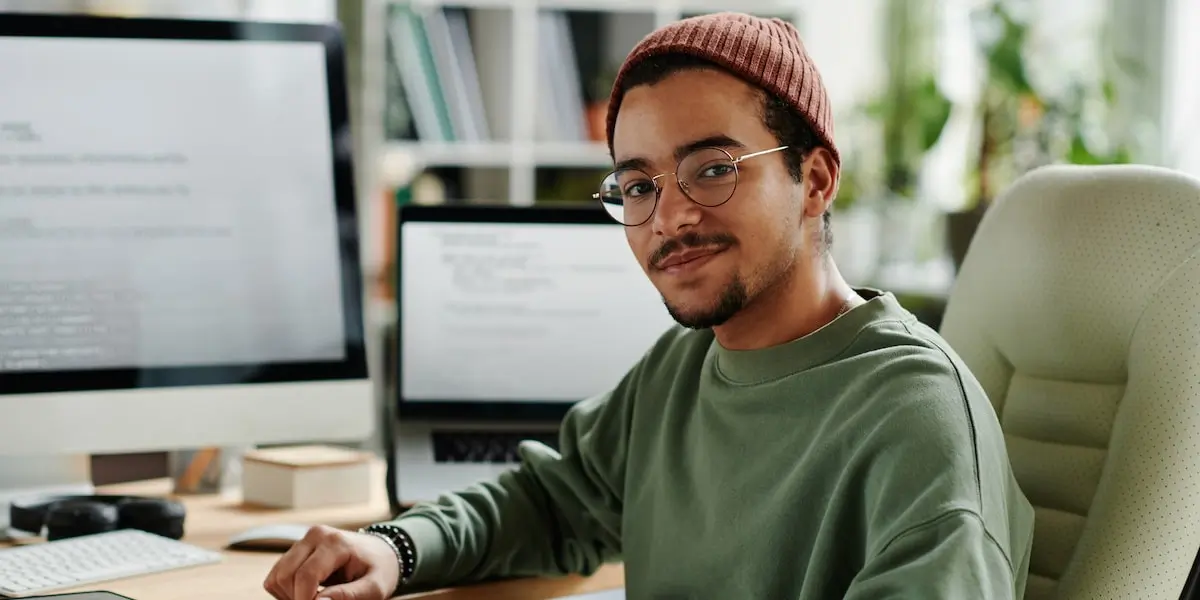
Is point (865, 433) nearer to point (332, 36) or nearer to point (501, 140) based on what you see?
point (332, 36)

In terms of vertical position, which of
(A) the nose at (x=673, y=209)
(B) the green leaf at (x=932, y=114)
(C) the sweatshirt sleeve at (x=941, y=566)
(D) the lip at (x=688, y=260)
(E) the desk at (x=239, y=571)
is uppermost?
(B) the green leaf at (x=932, y=114)

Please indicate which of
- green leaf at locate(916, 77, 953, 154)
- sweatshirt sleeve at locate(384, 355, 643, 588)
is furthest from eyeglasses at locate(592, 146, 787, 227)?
green leaf at locate(916, 77, 953, 154)

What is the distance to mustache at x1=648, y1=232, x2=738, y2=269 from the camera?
45.1 inches

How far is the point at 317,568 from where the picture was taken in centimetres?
117

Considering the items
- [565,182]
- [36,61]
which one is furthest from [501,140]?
[36,61]

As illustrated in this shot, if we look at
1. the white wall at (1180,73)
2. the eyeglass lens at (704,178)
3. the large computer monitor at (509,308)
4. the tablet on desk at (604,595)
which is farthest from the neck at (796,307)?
the white wall at (1180,73)

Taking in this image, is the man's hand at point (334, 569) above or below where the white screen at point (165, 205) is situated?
below

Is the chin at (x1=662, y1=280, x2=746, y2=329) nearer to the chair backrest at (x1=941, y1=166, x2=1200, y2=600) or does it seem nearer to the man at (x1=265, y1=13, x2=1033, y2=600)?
the man at (x1=265, y1=13, x2=1033, y2=600)

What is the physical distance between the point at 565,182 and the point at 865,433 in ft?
8.63

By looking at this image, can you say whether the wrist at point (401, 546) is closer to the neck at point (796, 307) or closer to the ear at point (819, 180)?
the neck at point (796, 307)

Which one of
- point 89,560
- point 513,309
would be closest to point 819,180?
point 513,309

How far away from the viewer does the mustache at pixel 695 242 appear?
1145 millimetres

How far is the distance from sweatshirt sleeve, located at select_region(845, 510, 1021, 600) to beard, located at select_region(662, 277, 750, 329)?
0.30 metres

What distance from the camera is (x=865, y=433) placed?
101 cm
